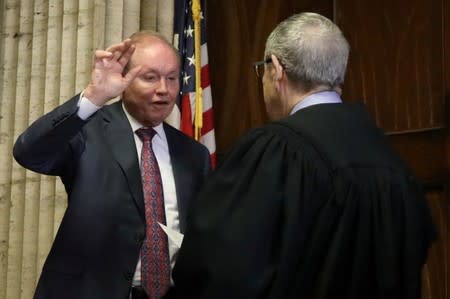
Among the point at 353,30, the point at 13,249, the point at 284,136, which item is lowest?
the point at 13,249

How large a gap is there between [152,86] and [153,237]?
0.67m

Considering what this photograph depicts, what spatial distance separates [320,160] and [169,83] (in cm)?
→ 116

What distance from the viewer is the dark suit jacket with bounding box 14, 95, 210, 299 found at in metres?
2.90

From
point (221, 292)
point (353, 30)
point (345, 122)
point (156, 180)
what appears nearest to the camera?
point (221, 292)

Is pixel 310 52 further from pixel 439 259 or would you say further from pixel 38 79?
pixel 38 79

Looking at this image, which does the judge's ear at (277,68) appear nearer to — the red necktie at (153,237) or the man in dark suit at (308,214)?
the man in dark suit at (308,214)

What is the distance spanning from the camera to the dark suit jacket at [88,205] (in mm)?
2902

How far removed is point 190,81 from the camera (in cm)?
461

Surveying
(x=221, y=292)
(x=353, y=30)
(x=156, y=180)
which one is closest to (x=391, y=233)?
(x=221, y=292)

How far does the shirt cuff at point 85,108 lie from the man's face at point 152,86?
0.43 meters

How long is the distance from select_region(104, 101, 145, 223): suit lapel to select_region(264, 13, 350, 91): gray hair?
2.77 ft

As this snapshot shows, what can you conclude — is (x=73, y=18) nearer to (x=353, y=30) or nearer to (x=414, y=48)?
(x=353, y=30)

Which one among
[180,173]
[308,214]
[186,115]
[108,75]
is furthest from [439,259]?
[108,75]

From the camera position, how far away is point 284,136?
2.44m
